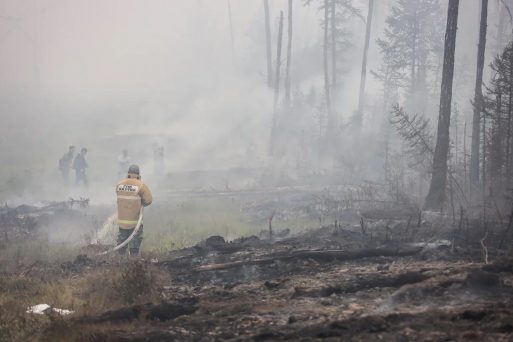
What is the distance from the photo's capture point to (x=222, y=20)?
75.4 meters

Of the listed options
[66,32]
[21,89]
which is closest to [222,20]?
[66,32]

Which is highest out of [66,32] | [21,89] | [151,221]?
[66,32]

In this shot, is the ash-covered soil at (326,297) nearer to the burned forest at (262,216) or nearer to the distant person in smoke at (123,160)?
the burned forest at (262,216)

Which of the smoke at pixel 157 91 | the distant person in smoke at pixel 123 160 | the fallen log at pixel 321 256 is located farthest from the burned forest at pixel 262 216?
the smoke at pixel 157 91

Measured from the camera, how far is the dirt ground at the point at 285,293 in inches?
201

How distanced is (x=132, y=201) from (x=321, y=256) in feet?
12.9

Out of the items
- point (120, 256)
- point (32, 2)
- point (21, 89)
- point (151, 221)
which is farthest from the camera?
point (32, 2)

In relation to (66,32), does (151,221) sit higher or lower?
lower

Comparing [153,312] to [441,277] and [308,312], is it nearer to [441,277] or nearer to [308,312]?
[308,312]

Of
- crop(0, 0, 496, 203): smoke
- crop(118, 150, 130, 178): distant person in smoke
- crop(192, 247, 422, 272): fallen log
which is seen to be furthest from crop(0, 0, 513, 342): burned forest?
crop(0, 0, 496, 203): smoke

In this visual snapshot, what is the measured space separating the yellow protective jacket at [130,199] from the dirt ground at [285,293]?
2.65 ft

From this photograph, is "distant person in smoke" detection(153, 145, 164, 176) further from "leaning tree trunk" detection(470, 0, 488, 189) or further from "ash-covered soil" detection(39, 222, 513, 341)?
"ash-covered soil" detection(39, 222, 513, 341)

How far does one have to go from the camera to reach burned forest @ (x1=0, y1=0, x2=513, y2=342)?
5688 mm

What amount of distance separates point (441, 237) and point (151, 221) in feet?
32.8
